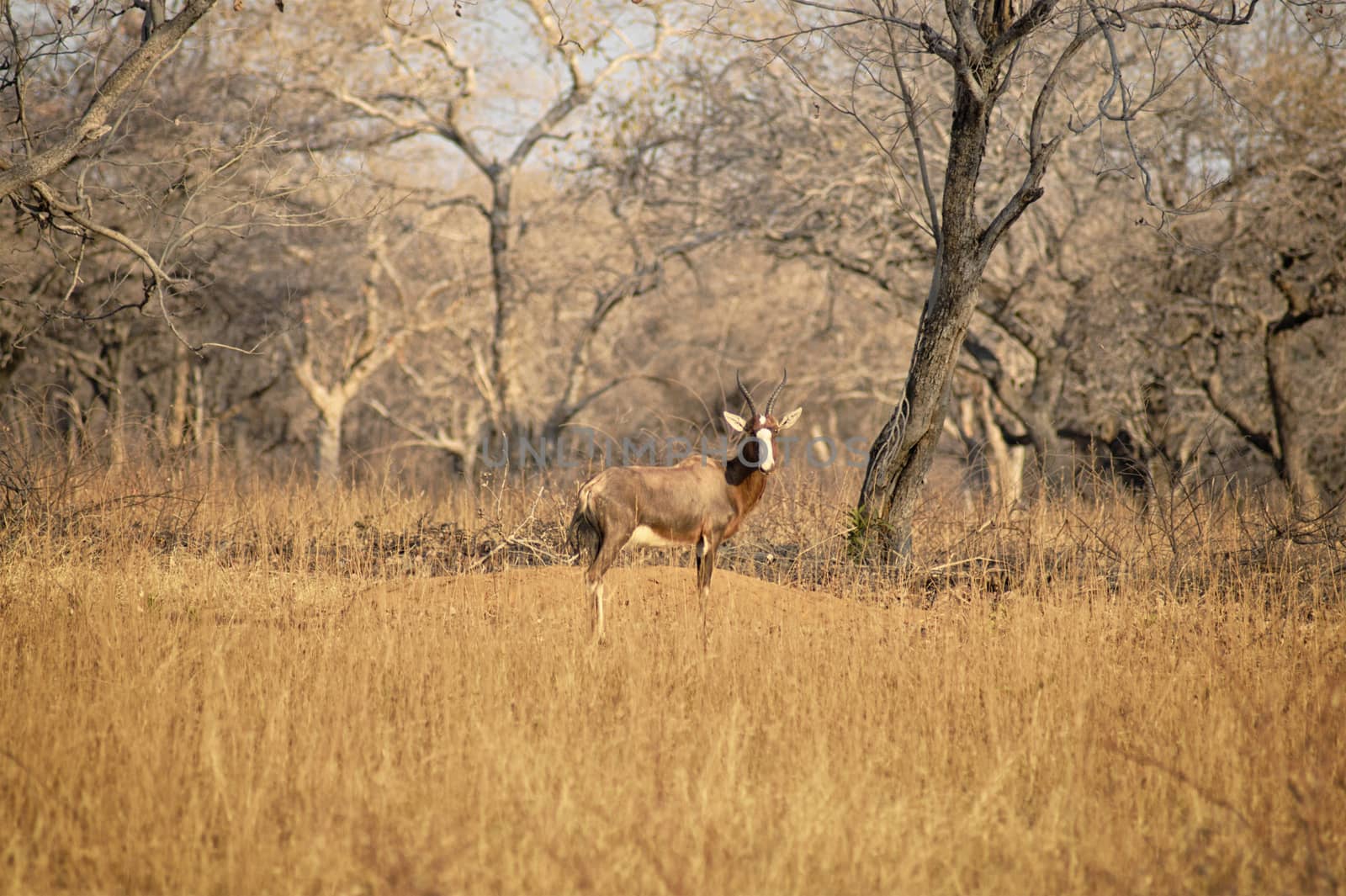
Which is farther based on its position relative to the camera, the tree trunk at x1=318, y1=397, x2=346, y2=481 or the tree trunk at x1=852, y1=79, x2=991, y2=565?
the tree trunk at x1=318, y1=397, x2=346, y2=481

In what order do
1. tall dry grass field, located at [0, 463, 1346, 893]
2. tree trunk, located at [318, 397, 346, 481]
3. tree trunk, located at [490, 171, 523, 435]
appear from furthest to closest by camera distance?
1. tree trunk, located at [318, 397, 346, 481]
2. tree trunk, located at [490, 171, 523, 435]
3. tall dry grass field, located at [0, 463, 1346, 893]

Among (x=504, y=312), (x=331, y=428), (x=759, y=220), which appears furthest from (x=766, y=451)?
(x=331, y=428)

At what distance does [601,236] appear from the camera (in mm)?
27453

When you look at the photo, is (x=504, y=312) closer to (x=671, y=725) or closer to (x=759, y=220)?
(x=759, y=220)

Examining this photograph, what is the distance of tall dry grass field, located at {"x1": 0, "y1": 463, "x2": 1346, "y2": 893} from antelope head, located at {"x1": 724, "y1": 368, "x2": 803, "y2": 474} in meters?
0.95

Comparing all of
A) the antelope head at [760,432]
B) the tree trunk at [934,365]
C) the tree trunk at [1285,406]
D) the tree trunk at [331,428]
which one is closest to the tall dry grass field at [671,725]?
the tree trunk at [934,365]

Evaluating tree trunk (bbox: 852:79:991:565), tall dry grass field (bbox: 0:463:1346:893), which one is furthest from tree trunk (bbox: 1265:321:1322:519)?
tree trunk (bbox: 852:79:991:565)

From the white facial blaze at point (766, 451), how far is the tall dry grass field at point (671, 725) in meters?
0.95

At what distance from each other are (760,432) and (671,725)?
3400 millimetres

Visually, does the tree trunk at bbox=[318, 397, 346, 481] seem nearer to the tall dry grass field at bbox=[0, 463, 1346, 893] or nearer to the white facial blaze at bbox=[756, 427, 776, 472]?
the tall dry grass field at bbox=[0, 463, 1346, 893]

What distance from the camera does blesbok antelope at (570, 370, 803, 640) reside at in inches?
322

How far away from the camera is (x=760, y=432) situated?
8703 millimetres

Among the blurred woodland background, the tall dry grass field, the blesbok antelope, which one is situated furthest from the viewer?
the blurred woodland background

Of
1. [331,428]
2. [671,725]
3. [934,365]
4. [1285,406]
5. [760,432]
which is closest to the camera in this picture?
[671,725]
